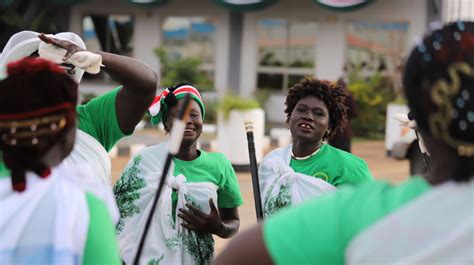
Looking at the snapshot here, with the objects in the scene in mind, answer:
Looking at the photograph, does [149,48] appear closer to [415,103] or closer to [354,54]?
[354,54]

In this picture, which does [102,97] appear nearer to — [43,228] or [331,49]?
[43,228]

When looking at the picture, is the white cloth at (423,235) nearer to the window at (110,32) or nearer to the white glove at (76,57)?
the white glove at (76,57)

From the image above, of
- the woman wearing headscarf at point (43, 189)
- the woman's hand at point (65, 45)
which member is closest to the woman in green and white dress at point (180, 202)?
the woman's hand at point (65, 45)

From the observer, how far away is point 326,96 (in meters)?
4.41

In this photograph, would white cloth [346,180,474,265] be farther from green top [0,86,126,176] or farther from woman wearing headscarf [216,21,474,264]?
green top [0,86,126,176]

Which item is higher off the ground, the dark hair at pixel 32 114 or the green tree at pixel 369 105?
the dark hair at pixel 32 114

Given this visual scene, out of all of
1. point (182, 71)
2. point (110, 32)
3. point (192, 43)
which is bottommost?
point (182, 71)

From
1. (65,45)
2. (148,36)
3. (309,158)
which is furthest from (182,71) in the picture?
(65,45)

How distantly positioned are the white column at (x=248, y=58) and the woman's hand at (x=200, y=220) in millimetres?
16705

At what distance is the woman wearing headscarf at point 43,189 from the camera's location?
79.4 inches

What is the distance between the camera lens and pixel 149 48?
2147cm

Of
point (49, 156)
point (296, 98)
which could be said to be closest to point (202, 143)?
point (296, 98)

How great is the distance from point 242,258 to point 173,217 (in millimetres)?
2160

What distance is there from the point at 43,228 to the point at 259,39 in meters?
19.1
